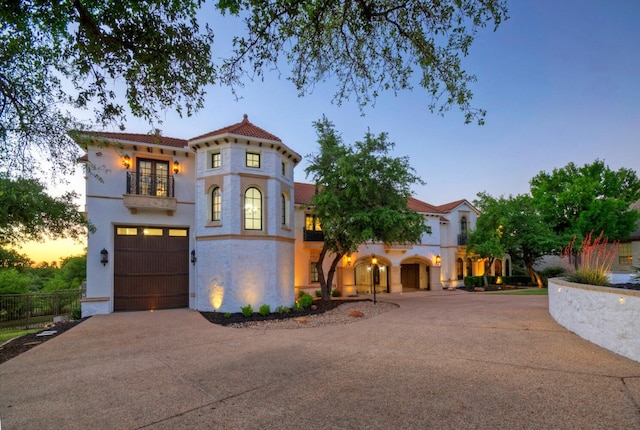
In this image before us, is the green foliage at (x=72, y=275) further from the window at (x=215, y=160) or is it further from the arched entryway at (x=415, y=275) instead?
the arched entryway at (x=415, y=275)

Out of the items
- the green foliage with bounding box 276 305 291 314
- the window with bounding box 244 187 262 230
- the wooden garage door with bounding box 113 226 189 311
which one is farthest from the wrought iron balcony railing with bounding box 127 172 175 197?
the green foliage with bounding box 276 305 291 314

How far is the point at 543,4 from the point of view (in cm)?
706

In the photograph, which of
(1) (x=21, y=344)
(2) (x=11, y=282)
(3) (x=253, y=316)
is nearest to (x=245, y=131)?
(3) (x=253, y=316)

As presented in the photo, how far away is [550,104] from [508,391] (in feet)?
58.6

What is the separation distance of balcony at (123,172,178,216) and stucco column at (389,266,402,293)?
1572 centimetres

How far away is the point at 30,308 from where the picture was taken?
528 inches

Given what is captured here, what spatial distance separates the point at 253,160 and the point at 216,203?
251cm

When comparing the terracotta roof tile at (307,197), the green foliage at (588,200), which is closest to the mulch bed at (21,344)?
the terracotta roof tile at (307,197)

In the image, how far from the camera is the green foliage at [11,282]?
81.9 ft

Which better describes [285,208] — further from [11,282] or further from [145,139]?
[11,282]

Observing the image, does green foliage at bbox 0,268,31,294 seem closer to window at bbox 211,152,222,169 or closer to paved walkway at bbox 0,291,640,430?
window at bbox 211,152,222,169

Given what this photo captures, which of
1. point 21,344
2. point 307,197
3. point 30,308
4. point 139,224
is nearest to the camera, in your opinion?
point 21,344

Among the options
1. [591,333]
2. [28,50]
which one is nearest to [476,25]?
[591,333]

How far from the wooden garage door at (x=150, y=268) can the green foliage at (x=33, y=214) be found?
2.16m
